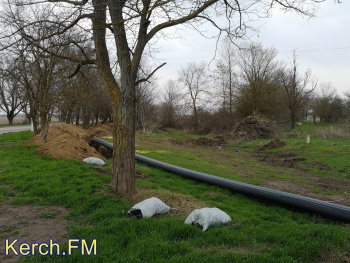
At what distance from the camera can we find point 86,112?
31438 mm

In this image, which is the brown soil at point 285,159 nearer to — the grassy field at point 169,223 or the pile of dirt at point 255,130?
the grassy field at point 169,223

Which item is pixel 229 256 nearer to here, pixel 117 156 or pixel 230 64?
pixel 117 156

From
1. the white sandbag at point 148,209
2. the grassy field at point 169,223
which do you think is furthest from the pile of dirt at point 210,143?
the white sandbag at point 148,209

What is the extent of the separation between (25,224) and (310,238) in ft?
15.2

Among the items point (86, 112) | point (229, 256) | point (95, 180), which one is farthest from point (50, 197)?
point (86, 112)

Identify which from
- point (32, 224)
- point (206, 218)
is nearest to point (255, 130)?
point (206, 218)

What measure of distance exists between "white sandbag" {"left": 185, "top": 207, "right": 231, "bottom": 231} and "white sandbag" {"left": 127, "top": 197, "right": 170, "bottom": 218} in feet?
2.34

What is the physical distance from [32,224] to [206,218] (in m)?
3.03

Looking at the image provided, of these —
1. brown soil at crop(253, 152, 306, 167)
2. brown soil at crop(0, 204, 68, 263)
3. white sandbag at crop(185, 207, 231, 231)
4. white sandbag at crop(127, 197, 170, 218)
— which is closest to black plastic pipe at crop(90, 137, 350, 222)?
white sandbag at crop(185, 207, 231, 231)

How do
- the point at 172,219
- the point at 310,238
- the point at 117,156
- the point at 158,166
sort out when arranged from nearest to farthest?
the point at 310,238 → the point at 172,219 → the point at 117,156 → the point at 158,166

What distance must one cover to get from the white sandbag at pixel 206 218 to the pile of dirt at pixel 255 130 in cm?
2694

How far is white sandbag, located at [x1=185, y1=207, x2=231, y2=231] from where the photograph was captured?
4704mm

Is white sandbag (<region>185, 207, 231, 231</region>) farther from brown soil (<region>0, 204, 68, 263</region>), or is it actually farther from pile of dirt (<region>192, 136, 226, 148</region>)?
pile of dirt (<region>192, 136, 226, 148</region>)

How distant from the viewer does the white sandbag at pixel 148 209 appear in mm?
5184
